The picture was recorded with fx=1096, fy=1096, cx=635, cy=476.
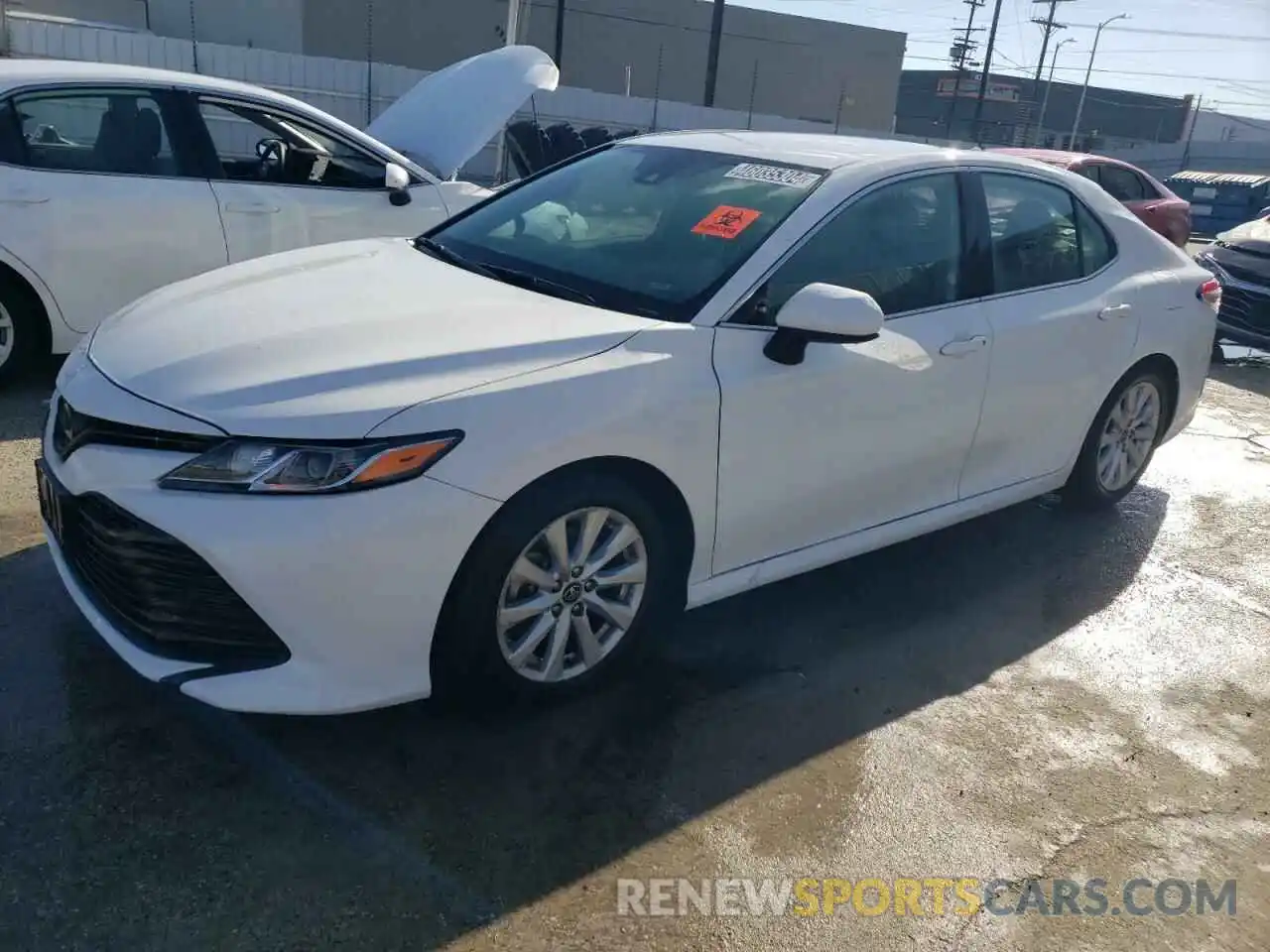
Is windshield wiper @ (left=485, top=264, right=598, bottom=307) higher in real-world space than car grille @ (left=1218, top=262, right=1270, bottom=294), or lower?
higher

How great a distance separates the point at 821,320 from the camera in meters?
3.14

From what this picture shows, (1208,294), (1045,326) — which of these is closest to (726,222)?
(1045,326)

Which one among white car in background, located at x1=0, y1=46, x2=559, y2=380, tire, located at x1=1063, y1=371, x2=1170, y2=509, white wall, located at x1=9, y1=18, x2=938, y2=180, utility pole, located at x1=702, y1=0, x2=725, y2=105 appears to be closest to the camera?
tire, located at x1=1063, y1=371, x2=1170, y2=509

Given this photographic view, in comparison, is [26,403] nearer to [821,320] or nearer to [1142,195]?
[821,320]

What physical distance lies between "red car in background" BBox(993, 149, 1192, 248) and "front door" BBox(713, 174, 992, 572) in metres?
10.3

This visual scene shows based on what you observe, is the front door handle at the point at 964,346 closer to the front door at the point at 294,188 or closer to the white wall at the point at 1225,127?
the front door at the point at 294,188

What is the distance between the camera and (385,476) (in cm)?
255

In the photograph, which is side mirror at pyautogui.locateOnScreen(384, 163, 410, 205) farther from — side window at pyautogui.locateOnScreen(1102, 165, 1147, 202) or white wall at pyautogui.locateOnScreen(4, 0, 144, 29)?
white wall at pyautogui.locateOnScreen(4, 0, 144, 29)

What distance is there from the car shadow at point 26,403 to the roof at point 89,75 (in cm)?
138

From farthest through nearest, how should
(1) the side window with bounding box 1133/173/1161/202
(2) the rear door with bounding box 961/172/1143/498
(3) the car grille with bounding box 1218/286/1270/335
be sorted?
(1) the side window with bounding box 1133/173/1161/202
(3) the car grille with bounding box 1218/286/1270/335
(2) the rear door with bounding box 961/172/1143/498

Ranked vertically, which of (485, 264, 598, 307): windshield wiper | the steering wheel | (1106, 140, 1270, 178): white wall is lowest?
(1106, 140, 1270, 178): white wall

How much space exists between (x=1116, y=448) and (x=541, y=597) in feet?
10.6

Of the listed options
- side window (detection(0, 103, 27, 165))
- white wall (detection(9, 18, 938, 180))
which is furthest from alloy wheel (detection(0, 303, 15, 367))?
white wall (detection(9, 18, 938, 180))

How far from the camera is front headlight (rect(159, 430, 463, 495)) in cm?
252
